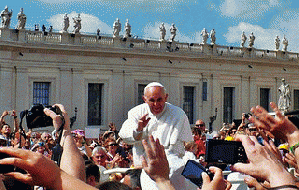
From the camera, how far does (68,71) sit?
36.7 metres

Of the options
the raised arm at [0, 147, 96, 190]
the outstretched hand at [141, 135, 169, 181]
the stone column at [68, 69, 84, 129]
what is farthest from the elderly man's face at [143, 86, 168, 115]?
the stone column at [68, 69, 84, 129]

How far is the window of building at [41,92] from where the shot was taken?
35.7 m

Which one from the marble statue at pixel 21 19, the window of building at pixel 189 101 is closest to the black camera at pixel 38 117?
the marble statue at pixel 21 19

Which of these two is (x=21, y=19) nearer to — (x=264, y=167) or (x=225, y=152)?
(x=225, y=152)

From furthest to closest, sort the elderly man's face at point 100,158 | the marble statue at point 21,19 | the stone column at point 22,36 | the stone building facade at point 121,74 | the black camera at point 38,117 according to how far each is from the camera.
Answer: the marble statue at point 21,19
the stone building facade at point 121,74
the stone column at point 22,36
the elderly man's face at point 100,158
the black camera at point 38,117

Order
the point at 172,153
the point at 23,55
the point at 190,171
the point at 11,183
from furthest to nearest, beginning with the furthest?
the point at 23,55, the point at 172,153, the point at 190,171, the point at 11,183

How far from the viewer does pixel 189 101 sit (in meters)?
42.1

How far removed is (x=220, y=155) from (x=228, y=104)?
1619 inches

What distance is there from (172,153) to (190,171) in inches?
116

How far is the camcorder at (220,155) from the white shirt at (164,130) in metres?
2.69

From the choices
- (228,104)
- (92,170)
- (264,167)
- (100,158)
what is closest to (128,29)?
(228,104)

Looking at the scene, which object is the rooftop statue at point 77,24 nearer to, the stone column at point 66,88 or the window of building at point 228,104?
the stone column at point 66,88

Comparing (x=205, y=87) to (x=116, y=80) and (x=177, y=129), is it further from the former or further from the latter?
(x=177, y=129)

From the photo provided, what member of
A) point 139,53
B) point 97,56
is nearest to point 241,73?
point 139,53
